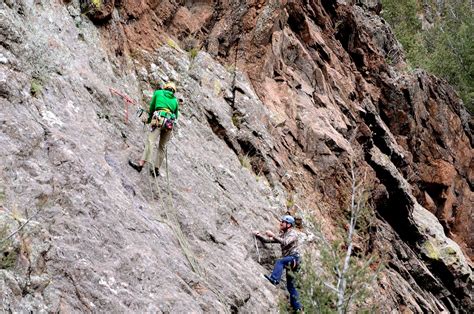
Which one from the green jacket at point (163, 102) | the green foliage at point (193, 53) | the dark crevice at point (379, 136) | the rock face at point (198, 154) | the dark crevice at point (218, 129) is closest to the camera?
the rock face at point (198, 154)

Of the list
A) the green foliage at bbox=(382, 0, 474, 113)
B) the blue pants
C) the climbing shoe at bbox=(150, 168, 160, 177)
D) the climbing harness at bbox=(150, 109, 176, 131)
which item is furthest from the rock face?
the green foliage at bbox=(382, 0, 474, 113)

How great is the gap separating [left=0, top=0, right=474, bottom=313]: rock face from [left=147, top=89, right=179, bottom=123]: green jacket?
→ 729 millimetres

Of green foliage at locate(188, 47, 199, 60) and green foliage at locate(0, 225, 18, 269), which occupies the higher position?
green foliage at locate(188, 47, 199, 60)

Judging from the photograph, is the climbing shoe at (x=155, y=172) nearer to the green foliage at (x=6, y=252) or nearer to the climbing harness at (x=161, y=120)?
the climbing harness at (x=161, y=120)

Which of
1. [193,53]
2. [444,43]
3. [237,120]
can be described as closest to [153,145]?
[237,120]

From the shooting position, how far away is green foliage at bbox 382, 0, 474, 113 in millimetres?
35719

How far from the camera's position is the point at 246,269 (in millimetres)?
10406

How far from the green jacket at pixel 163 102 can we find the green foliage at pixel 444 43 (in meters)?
26.3

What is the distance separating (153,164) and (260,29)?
28.8 ft

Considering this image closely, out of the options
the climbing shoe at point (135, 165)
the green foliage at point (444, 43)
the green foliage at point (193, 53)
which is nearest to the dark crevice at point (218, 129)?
the green foliage at point (193, 53)

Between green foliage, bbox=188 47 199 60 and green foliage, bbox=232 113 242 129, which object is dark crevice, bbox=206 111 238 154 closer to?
green foliage, bbox=232 113 242 129

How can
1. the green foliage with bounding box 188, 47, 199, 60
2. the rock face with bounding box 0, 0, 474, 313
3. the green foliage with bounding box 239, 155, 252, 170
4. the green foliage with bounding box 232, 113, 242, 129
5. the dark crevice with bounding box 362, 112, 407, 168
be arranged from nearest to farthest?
the rock face with bounding box 0, 0, 474, 313 → the green foliage with bounding box 239, 155, 252, 170 → the green foliage with bounding box 232, 113, 242, 129 → the green foliage with bounding box 188, 47, 199, 60 → the dark crevice with bounding box 362, 112, 407, 168

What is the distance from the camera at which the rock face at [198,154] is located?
7238 millimetres

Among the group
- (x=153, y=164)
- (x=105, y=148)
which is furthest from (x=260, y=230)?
(x=105, y=148)
